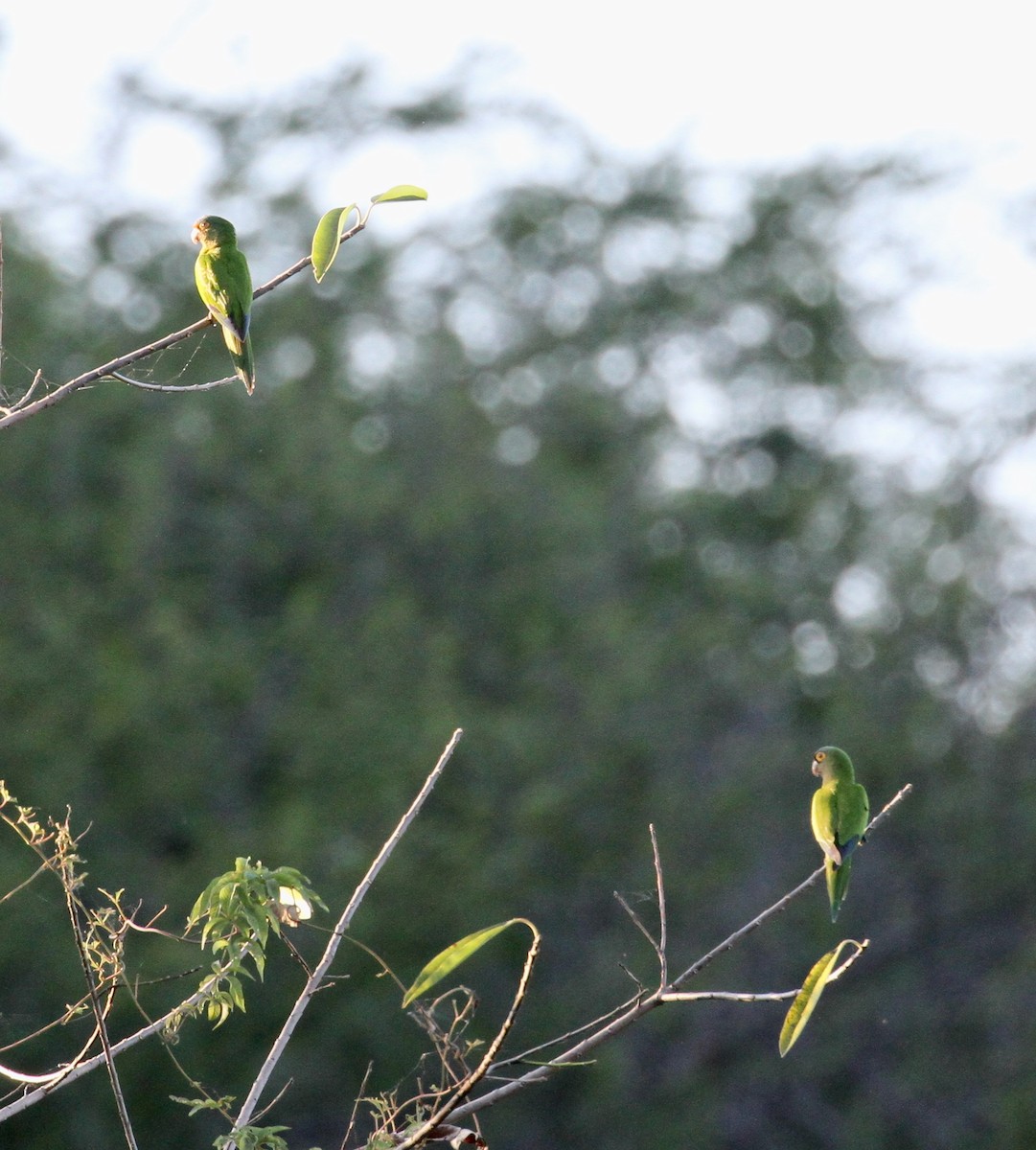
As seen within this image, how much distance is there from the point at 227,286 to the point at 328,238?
1155 millimetres

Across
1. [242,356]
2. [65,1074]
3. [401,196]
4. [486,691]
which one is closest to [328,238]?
[401,196]

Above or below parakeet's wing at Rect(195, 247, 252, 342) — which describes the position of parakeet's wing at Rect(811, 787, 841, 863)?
below

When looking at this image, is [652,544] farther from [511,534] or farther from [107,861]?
[107,861]

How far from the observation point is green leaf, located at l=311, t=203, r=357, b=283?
2.41m

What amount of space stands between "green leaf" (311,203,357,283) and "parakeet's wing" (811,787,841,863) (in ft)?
5.11

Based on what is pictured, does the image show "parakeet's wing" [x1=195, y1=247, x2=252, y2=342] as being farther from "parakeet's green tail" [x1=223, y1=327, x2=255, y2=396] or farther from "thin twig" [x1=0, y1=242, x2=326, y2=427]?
"thin twig" [x1=0, y1=242, x2=326, y2=427]

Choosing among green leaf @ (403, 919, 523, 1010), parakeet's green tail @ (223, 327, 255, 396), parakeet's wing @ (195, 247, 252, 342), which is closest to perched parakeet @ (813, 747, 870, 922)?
green leaf @ (403, 919, 523, 1010)

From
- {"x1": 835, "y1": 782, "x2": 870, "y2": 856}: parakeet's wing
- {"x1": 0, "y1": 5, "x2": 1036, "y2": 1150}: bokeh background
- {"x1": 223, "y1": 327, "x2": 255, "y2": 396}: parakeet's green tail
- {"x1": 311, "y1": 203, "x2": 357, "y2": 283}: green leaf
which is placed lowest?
{"x1": 0, "y1": 5, "x2": 1036, "y2": 1150}: bokeh background

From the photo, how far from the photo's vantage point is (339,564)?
1101 centimetres

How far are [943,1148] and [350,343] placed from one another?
7.93m

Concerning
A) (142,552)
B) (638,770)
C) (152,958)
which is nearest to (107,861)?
(152,958)

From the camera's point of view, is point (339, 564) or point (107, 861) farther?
point (339, 564)

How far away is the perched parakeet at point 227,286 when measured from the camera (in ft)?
11.2

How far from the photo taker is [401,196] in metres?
2.43
